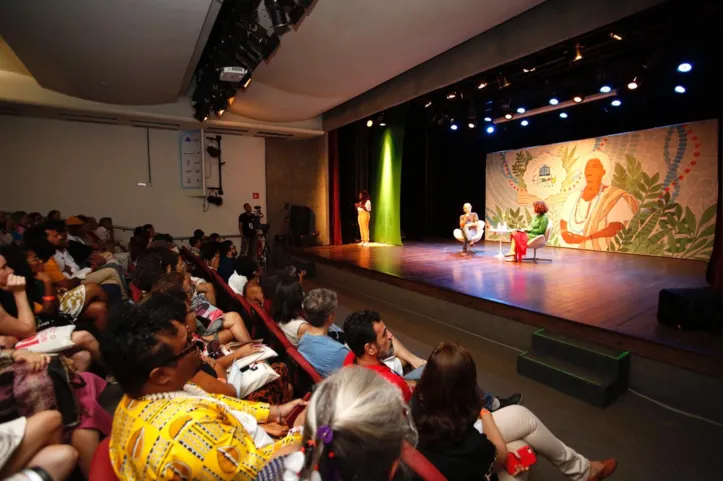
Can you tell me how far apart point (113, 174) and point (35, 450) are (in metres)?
7.77

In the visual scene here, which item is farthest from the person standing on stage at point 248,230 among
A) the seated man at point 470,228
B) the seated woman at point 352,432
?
the seated woman at point 352,432

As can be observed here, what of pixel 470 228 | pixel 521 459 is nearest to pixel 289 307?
pixel 521 459

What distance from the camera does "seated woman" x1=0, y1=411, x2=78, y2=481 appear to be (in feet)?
3.61

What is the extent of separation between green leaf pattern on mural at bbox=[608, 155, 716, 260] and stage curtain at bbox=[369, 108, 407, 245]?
14.1 ft

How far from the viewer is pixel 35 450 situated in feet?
3.92

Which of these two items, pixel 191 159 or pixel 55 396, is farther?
pixel 191 159

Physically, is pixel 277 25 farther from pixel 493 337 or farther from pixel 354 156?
pixel 354 156

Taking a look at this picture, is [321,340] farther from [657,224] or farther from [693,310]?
[657,224]

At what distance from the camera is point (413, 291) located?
4.79m

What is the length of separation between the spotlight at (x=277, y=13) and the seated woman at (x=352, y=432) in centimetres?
348

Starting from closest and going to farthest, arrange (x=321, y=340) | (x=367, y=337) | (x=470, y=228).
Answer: (x=367, y=337) < (x=321, y=340) < (x=470, y=228)

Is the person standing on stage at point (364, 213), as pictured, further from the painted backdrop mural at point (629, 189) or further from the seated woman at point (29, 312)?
the seated woman at point (29, 312)

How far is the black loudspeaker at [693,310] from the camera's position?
2.70 m

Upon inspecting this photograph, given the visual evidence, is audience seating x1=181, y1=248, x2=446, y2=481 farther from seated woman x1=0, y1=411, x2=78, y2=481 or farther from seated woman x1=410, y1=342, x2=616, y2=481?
seated woman x1=0, y1=411, x2=78, y2=481
